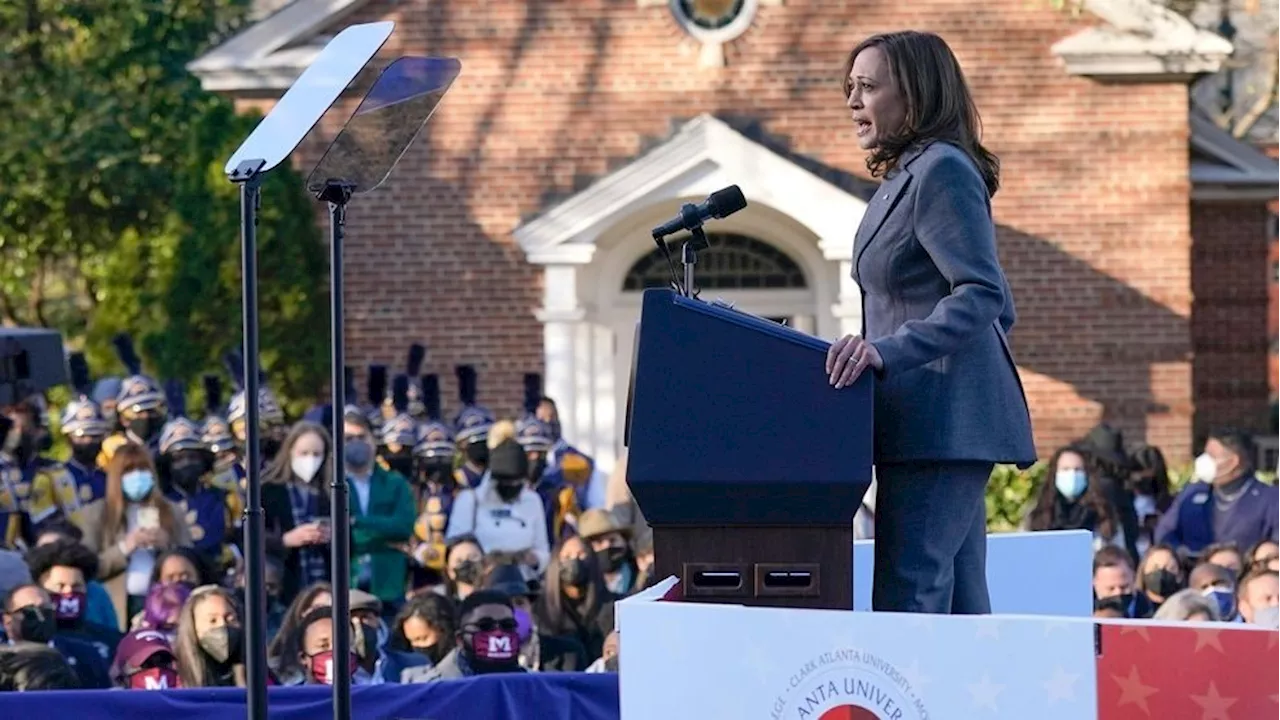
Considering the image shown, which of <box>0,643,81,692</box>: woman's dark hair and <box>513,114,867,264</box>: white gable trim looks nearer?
<box>0,643,81,692</box>: woman's dark hair

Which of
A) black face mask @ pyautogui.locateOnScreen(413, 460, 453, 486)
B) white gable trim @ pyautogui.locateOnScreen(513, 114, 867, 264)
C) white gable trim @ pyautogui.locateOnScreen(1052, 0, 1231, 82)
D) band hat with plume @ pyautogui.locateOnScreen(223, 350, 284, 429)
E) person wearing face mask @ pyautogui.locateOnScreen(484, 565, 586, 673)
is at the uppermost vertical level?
white gable trim @ pyautogui.locateOnScreen(1052, 0, 1231, 82)

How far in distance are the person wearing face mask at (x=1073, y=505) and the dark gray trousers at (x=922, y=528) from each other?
7.34 metres

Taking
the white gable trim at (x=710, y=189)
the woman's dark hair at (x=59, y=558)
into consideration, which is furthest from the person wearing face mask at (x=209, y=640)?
the white gable trim at (x=710, y=189)

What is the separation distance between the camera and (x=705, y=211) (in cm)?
491

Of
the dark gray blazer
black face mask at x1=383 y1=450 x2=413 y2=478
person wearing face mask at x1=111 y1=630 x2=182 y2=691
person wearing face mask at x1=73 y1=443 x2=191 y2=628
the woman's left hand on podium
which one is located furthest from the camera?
black face mask at x1=383 y1=450 x2=413 y2=478

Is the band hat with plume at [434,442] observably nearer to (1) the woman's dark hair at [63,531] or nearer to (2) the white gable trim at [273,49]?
(1) the woman's dark hair at [63,531]

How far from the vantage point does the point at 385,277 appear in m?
18.5

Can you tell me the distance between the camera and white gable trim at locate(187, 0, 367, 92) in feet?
59.6

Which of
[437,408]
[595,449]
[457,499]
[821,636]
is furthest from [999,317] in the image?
[595,449]

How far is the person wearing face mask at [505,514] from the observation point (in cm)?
1168

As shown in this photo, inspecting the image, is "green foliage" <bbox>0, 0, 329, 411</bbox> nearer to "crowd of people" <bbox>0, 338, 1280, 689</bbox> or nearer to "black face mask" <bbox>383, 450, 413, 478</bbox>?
"crowd of people" <bbox>0, 338, 1280, 689</bbox>

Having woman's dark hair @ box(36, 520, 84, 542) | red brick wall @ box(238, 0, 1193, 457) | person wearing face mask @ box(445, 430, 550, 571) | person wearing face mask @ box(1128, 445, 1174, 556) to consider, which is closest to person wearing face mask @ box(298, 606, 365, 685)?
woman's dark hair @ box(36, 520, 84, 542)

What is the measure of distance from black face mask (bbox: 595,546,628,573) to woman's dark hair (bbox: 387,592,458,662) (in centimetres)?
220

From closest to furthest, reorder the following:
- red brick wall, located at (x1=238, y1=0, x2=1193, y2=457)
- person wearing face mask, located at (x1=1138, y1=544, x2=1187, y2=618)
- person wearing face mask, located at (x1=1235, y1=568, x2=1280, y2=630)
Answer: person wearing face mask, located at (x1=1235, y1=568, x2=1280, y2=630) → person wearing face mask, located at (x1=1138, y1=544, x2=1187, y2=618) → red brick wall, located at (x1=238, y1=0, x2=1193, y2=457)
